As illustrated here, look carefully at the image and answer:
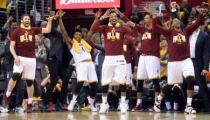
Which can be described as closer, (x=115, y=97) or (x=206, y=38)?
(x=206, y=38)

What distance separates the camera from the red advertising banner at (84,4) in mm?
23938

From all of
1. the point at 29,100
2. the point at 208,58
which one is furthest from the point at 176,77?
the point at 29,100

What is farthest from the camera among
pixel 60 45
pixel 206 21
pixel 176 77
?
pixel 60 45

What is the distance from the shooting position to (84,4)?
2458cm

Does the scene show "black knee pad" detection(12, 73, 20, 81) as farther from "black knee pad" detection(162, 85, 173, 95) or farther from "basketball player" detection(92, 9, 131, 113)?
"black knee pad" detection(162, 85, 173, 95)

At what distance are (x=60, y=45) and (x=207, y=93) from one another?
4.78 metres

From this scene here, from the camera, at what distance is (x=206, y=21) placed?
17391 mm

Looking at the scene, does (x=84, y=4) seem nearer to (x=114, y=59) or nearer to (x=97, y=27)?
(x=97, y=27)

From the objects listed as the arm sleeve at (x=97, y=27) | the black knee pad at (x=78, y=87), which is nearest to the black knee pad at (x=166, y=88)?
the arm sleeve at (x=97, y=27)

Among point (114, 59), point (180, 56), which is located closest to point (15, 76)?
point (114, 59)

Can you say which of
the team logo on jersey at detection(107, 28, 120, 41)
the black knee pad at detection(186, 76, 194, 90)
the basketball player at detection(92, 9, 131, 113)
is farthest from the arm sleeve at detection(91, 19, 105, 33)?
the black knee pad at detection(186, 76, 194, 90)

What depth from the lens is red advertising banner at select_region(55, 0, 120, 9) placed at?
2394 centimetres

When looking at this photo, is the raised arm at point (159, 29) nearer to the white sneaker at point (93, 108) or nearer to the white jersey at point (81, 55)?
the white jersey at point (81, 55)

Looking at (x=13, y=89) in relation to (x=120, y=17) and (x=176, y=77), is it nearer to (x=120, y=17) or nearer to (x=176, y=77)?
(x=120, y=17)
